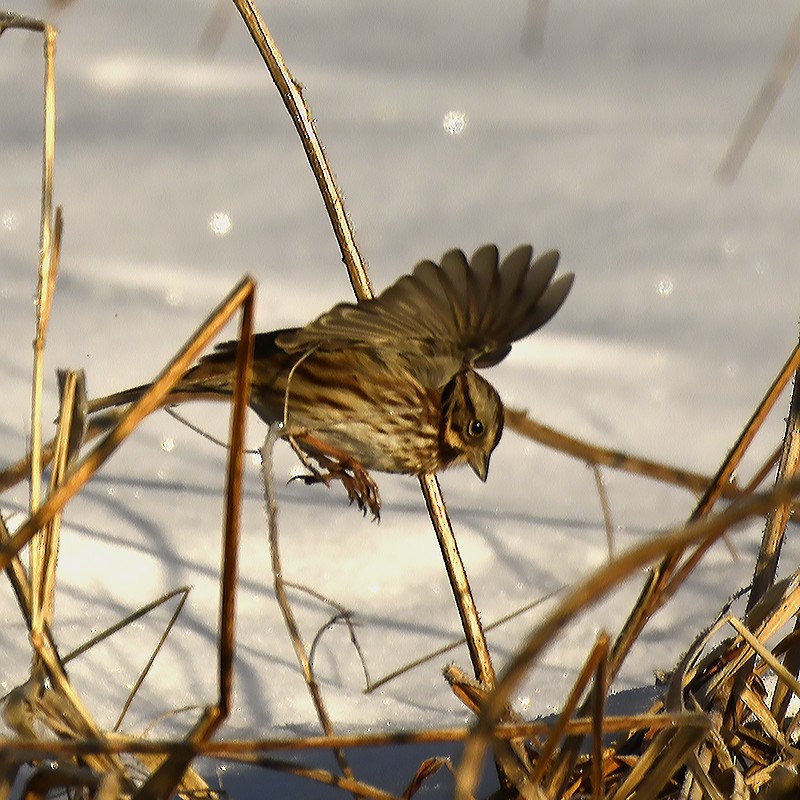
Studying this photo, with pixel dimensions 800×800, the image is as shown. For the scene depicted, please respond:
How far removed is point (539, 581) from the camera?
2514 mm

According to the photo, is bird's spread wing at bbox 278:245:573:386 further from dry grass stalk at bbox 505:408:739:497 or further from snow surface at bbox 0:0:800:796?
snow surface at bbox 0:0:800:796

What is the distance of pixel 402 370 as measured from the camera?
2.47 meters

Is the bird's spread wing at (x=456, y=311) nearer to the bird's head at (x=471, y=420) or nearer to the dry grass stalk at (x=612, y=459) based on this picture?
the bird's head at (x=471, y=420)

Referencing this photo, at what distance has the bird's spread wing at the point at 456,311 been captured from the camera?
196 centimetres

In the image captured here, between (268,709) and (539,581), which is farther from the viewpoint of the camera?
(539,581)

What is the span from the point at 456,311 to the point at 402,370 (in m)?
0.35

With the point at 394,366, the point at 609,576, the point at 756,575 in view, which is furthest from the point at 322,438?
the point at 609,576

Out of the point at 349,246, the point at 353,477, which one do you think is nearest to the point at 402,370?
the point at 353,477

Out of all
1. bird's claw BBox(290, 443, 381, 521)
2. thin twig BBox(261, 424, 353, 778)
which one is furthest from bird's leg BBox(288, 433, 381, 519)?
thin twig BBox(261, 424, 353, 778)

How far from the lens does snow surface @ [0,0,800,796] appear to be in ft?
7.80

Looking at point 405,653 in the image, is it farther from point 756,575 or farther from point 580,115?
point 580,115

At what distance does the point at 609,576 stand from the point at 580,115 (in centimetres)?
295

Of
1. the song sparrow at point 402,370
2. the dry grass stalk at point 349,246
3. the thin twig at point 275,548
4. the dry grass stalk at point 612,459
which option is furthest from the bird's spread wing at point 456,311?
the thin twig at point 275,548

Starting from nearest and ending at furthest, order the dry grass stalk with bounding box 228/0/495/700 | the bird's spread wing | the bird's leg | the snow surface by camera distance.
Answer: the dry grass stalk with bounding box 228/0/495/700 < the bird's spread wing < the bird's leg < the snow surface
